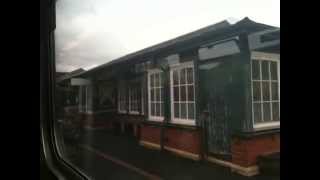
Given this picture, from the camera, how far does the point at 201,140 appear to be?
1019 millimetres

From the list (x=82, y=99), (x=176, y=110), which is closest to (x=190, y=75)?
(x=176, y=110)

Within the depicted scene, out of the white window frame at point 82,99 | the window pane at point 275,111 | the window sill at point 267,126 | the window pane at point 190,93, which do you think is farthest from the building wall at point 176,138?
the white window frame at point 82,99

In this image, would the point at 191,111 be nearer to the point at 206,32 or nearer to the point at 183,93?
the point at 183,93

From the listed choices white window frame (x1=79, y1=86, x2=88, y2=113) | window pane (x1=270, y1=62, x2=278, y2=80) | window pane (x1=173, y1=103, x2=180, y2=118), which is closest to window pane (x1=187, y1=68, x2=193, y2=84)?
window pane (x1=173, y1=103, x2=180, y2=118)

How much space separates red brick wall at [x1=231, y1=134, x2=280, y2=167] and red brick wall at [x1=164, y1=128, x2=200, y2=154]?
16 cm

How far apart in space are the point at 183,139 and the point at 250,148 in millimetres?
288

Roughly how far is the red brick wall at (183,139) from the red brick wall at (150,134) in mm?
49

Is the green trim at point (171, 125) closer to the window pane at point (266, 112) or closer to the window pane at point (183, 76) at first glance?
the window pane at point (183, 76)

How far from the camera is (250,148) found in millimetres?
835

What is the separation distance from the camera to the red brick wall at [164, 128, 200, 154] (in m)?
1.04

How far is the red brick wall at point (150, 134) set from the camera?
122cm
